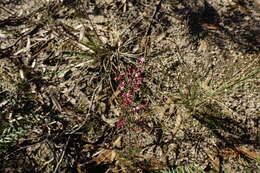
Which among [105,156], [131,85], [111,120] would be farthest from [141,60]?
[105,156]

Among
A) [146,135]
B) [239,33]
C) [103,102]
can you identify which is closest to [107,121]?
[103,102]

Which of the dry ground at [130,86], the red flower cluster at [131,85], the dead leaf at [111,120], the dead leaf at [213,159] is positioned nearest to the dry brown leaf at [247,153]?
the dry ground at [130,86]

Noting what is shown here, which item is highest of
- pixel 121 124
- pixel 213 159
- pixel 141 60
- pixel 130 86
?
pixel 141 60

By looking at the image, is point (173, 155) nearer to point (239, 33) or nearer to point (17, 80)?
point (239, 33)

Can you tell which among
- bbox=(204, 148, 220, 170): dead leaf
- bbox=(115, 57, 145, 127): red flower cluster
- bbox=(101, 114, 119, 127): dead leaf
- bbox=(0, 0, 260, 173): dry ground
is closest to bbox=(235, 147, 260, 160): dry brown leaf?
bbox=(0, 0, 260, 173): dry ground

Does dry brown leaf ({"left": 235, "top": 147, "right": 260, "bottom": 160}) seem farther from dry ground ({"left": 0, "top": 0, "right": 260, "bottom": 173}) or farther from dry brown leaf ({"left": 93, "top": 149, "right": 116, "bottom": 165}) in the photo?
dry brown leaf ({"left": 93, "top": 149, "right": 116, "bottom": 165})

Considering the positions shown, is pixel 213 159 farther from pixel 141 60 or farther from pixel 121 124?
pixel 141 60

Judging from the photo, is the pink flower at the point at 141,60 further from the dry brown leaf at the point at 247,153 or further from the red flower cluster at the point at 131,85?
the dry brown leaf at the point at 247,153

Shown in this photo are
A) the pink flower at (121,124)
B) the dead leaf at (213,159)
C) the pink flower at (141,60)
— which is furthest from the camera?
the pink flower at (141,60)
